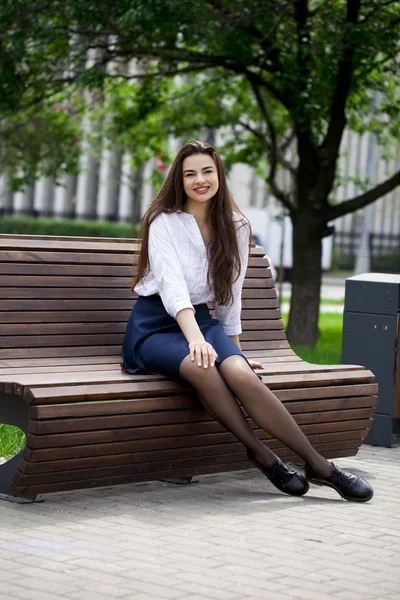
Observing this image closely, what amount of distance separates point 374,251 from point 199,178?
36.0m

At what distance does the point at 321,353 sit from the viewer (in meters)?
11.6

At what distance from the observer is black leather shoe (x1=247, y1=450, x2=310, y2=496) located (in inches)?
203

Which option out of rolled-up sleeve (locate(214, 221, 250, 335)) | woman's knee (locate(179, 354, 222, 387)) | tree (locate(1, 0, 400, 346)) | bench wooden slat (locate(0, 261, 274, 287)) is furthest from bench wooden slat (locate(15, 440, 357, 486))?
tree (locate(1, 0, 400, 346))

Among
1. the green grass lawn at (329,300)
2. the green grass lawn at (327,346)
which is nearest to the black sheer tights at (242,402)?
the green grass lawn at (327,346)

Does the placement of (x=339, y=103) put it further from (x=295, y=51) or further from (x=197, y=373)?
(x=197, y=373)

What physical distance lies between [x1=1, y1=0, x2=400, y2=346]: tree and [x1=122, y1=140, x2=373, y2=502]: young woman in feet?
17.6

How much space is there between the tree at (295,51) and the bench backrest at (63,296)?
5.14 metres

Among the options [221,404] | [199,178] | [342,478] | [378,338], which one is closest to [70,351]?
[221,404]

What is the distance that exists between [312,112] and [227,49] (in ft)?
3.58

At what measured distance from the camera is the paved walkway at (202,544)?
12.5 feet

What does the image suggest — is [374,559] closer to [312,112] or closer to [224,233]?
[224,233]

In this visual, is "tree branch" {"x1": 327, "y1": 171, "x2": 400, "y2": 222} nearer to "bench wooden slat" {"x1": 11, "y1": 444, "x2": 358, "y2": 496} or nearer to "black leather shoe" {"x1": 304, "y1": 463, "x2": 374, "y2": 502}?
"bench wooden slat" {"x1": 11, "y1": 444, "x2": 358, "y2": 496}

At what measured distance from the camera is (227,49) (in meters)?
11.9

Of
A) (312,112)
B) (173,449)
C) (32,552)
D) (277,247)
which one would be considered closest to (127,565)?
(32,552)
